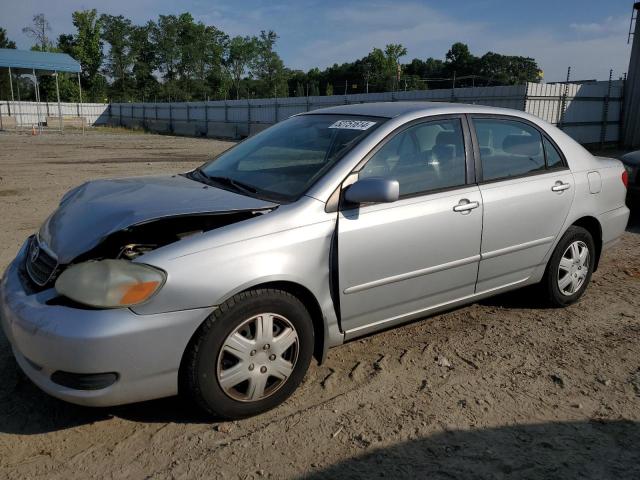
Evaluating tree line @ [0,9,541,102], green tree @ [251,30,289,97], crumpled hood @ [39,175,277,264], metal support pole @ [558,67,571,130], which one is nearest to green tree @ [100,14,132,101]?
tree line @ [0,9,541,102]

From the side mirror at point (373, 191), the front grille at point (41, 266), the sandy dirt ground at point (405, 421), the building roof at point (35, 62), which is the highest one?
the building roof at point (35, 62)

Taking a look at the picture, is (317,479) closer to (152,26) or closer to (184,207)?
(184,207)

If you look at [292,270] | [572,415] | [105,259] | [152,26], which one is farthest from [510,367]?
[152,26]

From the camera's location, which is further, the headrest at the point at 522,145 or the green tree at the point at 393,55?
the green tree at the point at 393,55

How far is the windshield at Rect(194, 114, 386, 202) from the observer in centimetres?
327

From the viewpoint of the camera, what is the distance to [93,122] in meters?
53.2

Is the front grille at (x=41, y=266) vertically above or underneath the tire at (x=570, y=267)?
above

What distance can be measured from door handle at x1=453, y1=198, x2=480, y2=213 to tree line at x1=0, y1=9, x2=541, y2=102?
6960 cm

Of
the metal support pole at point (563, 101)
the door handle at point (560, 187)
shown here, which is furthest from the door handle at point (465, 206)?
the metal support pole at point (563, 101)

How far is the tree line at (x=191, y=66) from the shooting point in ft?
245

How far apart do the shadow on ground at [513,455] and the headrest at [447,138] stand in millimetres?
1841

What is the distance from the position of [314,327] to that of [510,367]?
134 centimetres

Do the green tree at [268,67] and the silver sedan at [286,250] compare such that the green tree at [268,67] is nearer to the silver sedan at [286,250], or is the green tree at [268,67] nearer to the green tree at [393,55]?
the green tree at [393,55]

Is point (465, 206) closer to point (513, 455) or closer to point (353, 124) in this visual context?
point (353, 124)
